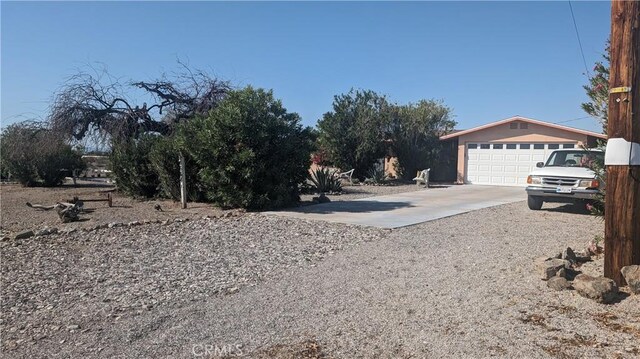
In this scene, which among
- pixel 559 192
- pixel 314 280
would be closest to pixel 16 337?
pixel 314 280

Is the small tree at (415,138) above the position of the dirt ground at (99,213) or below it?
above

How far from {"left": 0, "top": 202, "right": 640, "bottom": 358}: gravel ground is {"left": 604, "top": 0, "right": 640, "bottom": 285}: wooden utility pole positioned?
56cm

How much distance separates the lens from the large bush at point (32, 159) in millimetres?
22359

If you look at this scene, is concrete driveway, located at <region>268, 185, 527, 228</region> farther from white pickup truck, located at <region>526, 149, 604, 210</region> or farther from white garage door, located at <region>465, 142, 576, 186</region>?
white garage door, located at <region>465, 142, 576, 186</region>

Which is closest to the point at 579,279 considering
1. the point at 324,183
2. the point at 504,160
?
the point at 324,183

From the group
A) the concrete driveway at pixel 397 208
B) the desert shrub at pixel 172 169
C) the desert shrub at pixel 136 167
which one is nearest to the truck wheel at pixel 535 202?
the concrete driveway at pixel 397 208

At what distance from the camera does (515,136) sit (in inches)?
Answer: 960

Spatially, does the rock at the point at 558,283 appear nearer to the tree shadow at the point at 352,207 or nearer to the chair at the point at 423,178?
the tree shadow at the point at 352,207

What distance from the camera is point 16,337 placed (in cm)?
475

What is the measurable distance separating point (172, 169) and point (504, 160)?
1658 cm

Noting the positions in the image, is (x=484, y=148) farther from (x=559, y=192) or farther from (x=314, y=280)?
(x=314, y=280)
